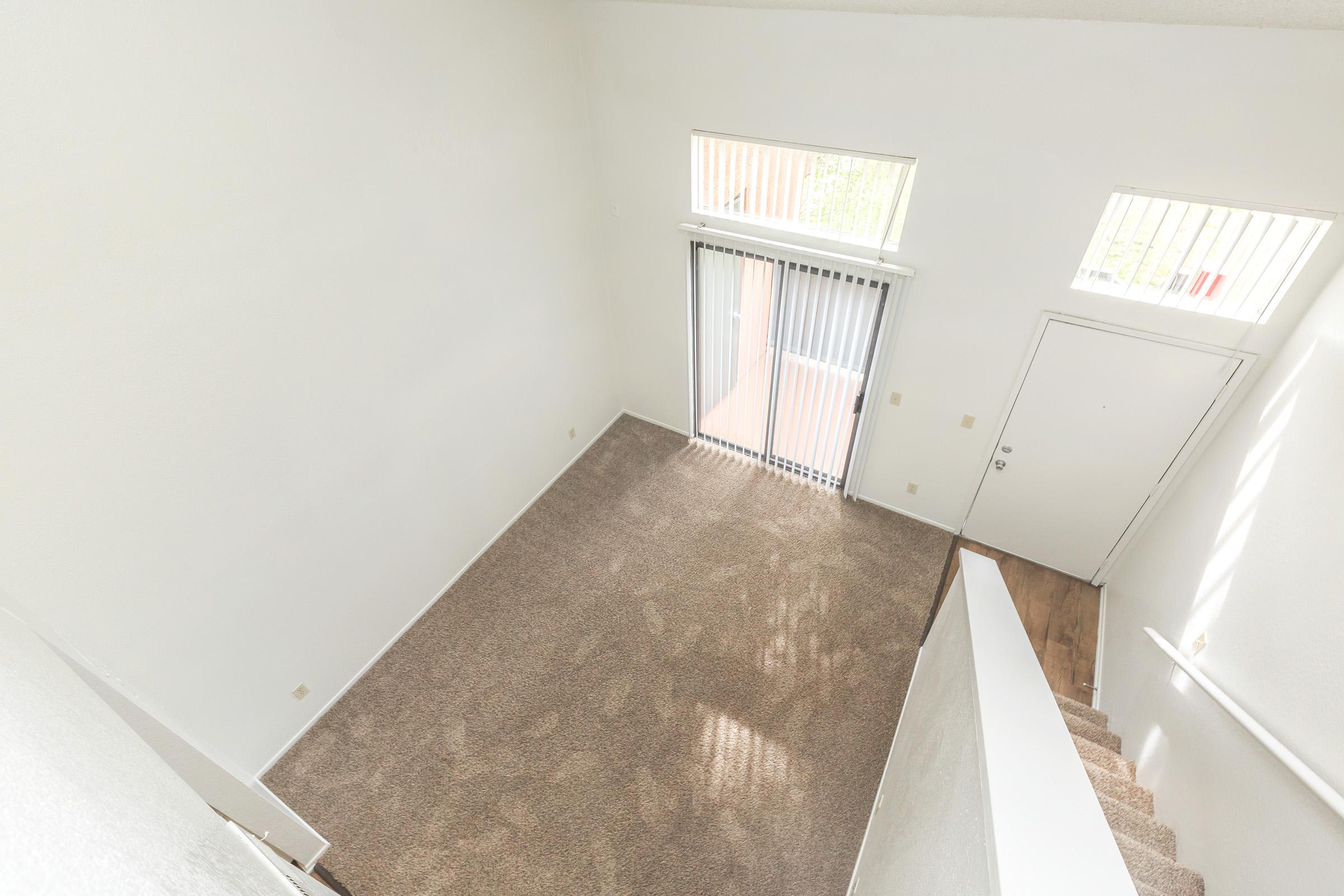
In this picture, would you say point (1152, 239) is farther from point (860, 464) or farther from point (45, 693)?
point (45, 693)

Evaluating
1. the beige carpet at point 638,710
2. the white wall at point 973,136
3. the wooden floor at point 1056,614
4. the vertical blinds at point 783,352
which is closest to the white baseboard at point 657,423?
the vertical blinds at point 783,352

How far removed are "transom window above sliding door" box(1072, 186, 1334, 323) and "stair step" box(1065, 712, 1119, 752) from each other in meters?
2.26

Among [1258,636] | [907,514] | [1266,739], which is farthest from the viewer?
[907,514]

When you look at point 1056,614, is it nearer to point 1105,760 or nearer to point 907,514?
point 907,514

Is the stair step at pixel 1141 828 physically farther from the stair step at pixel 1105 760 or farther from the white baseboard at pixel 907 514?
the white baseboard at pixel 907 514

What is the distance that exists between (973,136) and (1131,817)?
129 inches

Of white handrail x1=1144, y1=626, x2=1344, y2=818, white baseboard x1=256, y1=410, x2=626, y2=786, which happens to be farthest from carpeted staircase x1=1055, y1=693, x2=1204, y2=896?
white baseboard x1=256, y1=410, x2=626, y2=786

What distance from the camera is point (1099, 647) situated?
12.6 feet

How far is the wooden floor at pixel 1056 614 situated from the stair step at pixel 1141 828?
1.45 meters

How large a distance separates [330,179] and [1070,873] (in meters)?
3.58

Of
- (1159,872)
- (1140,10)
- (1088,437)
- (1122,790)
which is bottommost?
(1122,790)

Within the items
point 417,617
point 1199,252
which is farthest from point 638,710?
point 1199,252

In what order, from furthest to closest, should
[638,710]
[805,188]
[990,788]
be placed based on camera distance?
[805,188], [638,710], [990,788]

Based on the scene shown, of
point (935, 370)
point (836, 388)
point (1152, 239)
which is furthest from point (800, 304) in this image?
Answer: point (1152, 239)
